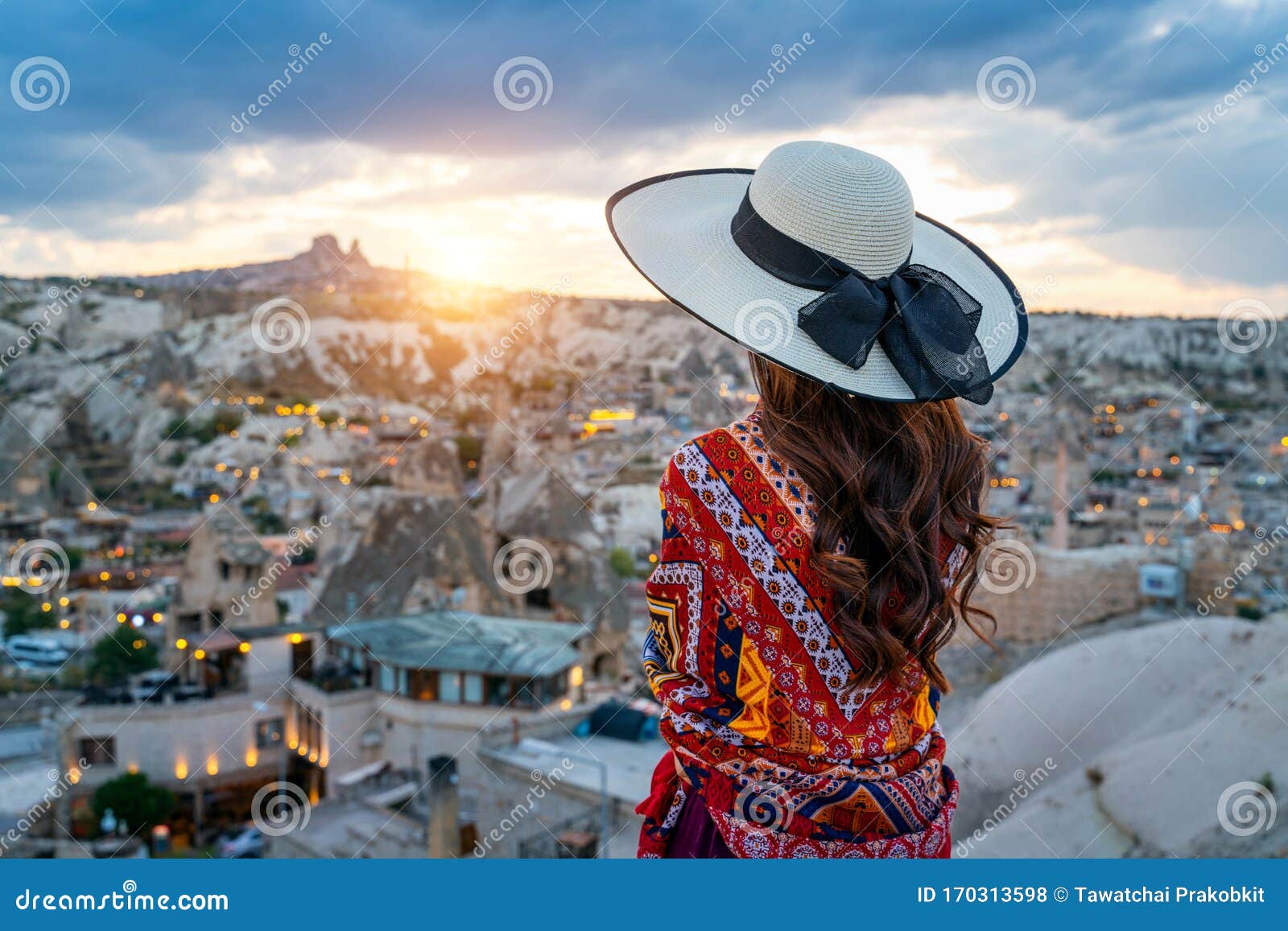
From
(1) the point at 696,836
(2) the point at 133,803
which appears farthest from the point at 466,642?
(1) the point at 696,836

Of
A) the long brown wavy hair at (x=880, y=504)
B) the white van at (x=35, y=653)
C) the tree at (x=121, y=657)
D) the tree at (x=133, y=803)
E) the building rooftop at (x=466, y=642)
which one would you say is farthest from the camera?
the white van at (x=35, y=653)

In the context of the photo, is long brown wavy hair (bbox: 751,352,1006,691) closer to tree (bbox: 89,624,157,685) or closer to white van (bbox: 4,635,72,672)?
tree (bbox: 89,624,157,685)

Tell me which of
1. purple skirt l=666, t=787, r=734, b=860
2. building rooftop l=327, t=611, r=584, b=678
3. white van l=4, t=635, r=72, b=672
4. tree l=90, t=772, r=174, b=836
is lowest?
tree l=90, t=772, r=174, b=836

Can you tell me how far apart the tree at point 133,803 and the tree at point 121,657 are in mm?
3098

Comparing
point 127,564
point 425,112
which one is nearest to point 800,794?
point 425,112

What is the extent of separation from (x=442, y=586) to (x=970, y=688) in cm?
856

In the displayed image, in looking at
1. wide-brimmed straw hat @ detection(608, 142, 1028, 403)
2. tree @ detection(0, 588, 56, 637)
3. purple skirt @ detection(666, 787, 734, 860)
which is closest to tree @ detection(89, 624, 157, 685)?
tree @ detection(0, 588, 56, 637)

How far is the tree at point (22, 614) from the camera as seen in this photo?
1598 cm

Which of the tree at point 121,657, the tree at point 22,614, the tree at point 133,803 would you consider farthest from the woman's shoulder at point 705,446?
the tree at point 22,614

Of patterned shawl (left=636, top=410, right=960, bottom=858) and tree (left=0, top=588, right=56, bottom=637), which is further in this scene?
tree (left=0, top=588, right=56, bottom=637)

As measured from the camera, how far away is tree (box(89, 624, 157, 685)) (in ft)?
42.3

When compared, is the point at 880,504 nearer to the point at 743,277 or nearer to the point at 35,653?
the point at 743,277

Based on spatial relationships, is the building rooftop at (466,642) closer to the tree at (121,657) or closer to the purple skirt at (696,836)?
the tree at (121,657)

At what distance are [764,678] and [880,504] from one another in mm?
151
